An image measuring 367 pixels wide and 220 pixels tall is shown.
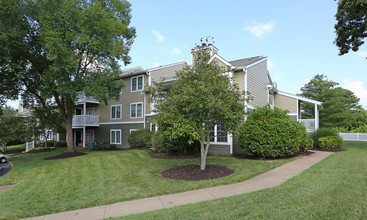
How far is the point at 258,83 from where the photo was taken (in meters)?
14.4

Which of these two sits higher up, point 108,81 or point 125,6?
point 125,6

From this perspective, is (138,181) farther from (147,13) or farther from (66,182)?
(147,13)

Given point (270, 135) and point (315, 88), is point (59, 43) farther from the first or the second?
point (315, 88)

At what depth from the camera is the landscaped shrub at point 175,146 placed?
40.9 feet

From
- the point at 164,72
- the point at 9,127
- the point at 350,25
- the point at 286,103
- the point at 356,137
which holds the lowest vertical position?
the point at 356,137

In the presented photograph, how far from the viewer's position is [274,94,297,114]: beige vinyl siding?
16312mm

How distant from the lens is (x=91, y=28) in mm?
13039

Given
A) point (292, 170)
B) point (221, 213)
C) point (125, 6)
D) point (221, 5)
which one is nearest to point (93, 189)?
point (221, 213)

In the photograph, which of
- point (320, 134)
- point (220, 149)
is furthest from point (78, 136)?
point (320, 134)

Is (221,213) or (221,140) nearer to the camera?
(221,213)

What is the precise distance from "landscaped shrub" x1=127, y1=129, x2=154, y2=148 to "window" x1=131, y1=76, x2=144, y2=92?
4780 mm

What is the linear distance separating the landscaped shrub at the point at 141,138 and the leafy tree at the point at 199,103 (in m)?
9.07

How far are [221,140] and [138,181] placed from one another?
7146 mm

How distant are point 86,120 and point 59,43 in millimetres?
12155
